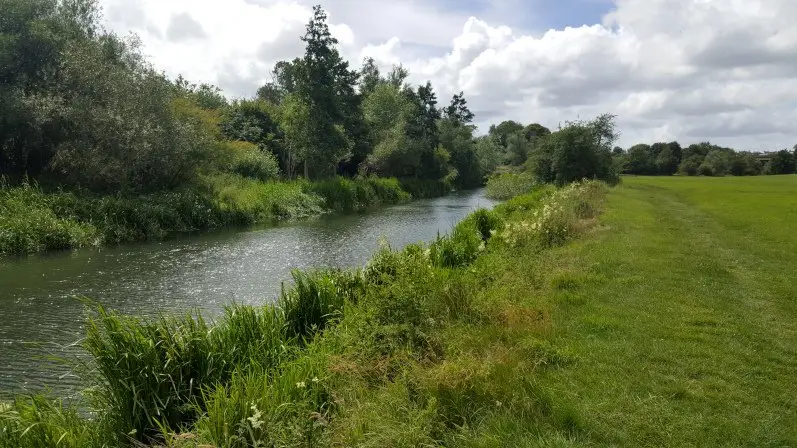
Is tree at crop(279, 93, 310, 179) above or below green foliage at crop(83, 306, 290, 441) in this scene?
above

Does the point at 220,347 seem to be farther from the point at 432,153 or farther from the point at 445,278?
the point at 432,153

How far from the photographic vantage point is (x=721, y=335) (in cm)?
756

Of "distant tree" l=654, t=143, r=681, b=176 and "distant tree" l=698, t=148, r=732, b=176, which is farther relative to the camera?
"distant tree" l=654, t=143, r=681, b=176

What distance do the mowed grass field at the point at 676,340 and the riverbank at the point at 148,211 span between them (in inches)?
756

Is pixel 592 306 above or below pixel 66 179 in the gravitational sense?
below

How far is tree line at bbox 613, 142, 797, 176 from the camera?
72312mm

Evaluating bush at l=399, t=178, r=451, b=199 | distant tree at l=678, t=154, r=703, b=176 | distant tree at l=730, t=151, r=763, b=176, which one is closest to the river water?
bush at l=399, t=178, r=451, b=199

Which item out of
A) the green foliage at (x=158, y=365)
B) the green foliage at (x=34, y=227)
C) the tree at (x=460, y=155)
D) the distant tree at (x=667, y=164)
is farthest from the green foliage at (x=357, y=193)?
the distant tree at (x=667, y=164)

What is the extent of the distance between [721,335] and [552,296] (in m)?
2.70

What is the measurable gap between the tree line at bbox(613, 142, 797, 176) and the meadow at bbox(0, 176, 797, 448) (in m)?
61.9

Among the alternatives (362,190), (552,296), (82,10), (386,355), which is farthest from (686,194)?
(82,10)

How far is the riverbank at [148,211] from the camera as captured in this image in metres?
21.2

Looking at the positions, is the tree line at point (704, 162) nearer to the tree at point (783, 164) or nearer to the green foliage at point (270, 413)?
the tree at point (783, 164)

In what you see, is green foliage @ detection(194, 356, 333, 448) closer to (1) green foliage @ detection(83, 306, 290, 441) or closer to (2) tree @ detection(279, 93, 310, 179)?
(1) green foliage @ detection(83, 306, 290, 441)
